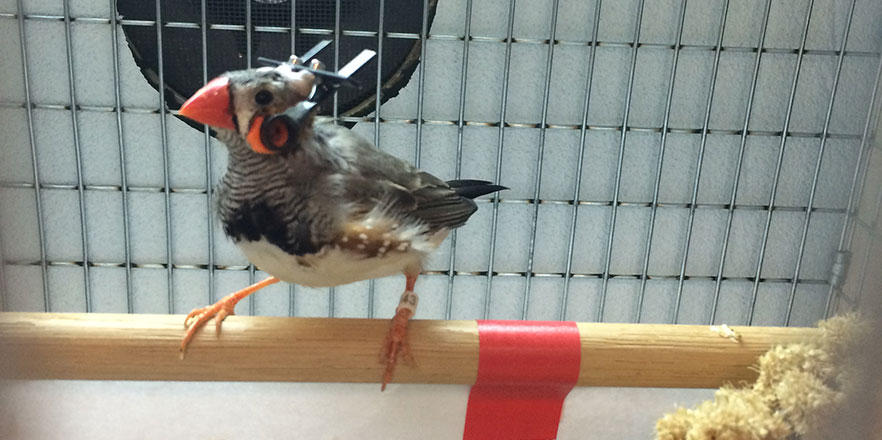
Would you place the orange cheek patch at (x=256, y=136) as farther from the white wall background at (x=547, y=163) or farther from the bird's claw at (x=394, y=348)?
the white wall background at (x=547, y=163)

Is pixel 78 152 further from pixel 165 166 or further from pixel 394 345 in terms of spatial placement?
pixel 394 345

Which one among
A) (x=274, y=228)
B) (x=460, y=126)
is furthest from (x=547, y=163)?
(x=274, y=228)

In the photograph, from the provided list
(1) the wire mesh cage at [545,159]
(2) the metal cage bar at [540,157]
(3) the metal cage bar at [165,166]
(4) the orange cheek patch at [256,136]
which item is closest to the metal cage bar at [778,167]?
(1) the wire mesh cage at [545,159]

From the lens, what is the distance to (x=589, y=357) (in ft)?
2.93

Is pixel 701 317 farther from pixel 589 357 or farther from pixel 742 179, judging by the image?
pixel 589 357

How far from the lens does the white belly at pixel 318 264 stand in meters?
0.83

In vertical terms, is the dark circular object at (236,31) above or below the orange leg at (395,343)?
above

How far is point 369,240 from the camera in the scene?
85cm

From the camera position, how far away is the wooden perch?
0.86 meters

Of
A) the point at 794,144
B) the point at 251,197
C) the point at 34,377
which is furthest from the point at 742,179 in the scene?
the point at 34,377

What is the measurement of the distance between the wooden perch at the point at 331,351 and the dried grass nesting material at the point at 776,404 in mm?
40

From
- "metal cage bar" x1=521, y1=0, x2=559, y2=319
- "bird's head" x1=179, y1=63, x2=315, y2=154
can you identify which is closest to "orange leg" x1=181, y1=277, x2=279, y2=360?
"bird's head" x1=179, y1=63, x2=315, y2=154

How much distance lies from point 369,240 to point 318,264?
63mm

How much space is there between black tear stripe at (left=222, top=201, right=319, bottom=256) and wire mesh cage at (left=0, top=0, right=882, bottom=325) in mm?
377
